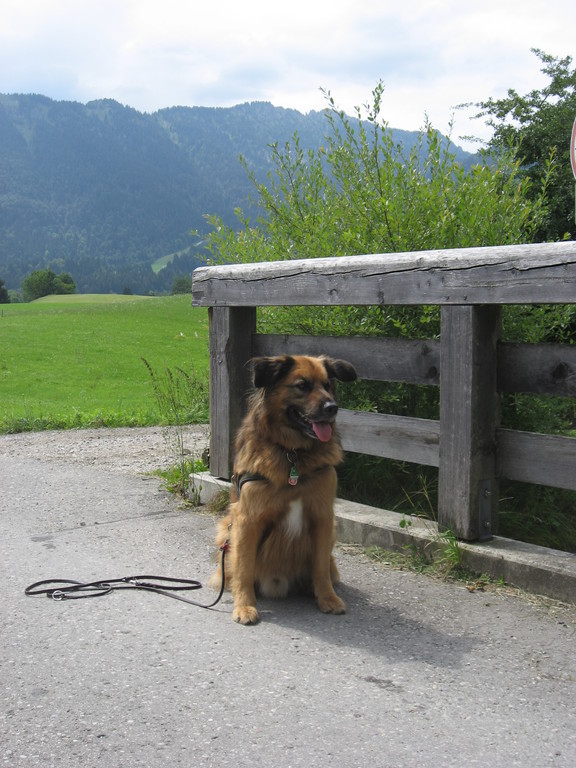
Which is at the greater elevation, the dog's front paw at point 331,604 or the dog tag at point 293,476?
the dog tag at point 293,476

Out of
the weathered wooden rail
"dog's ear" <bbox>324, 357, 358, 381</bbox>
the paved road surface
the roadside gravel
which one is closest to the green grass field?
the roadside gravel

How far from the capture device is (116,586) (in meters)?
4.72

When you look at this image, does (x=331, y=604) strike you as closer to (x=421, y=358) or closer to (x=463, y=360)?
(x=463, y=360)

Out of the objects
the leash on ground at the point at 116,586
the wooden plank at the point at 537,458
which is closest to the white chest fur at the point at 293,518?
the leash on ground at the point at 116,586

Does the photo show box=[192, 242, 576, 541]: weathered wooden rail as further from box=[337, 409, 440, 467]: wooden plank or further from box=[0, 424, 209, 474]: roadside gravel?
box=[0, 424, 209, 474]: roadside gravel

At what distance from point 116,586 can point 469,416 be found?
2.28 meters

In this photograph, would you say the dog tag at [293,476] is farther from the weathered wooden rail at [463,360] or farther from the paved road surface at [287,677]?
the weathered wooden rail at [463,360]

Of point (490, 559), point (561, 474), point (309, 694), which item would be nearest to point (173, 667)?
point (309, 694)

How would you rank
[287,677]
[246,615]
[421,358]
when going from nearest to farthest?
[287,677]
[246,615]
[421,358]

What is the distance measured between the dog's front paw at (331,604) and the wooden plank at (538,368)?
1.60m

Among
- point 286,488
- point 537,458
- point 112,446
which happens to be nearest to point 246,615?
point 286,488

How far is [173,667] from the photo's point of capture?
3.57m

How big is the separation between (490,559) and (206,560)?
1827 millimetres

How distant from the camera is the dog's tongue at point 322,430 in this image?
4266 millimetres
